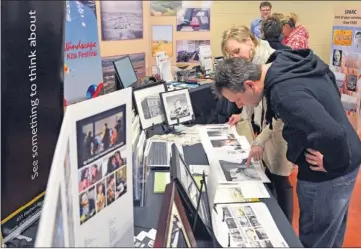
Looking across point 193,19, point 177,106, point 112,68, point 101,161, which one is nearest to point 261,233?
point 101,161

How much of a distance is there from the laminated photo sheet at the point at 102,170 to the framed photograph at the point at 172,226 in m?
0.15

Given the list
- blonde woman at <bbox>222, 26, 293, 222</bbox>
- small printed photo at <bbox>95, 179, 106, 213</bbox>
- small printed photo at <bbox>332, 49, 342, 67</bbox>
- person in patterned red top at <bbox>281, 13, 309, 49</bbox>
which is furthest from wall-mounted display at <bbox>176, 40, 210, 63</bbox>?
small printed photo at <bbox>95, 179, 106, 213</bbox>

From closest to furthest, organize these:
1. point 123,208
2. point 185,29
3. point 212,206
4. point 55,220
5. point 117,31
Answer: point 55,220
point 123,208
point 212,206
point 117,31
point 185,29

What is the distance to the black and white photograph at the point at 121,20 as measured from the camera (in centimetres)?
419

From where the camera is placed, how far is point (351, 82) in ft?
15.9

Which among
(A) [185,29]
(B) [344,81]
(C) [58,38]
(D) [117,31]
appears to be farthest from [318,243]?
(A) [185,29]

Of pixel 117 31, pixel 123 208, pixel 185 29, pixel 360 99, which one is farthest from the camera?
pixel 185 29

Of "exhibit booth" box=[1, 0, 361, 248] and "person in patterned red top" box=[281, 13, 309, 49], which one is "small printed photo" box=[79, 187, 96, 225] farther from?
"person in patterned red top" box=[281, 13, 309, 49]

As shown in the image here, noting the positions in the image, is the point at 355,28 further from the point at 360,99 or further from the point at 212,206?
the point at 212,206

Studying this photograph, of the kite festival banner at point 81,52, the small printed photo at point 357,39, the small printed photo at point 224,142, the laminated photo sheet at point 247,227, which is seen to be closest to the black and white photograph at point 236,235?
the laminated photo sheet at point 247,227

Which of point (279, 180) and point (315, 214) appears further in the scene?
point (279, 180)

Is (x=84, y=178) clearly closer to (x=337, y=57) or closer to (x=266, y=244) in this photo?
(x=266, y=244)

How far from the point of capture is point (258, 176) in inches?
67.1

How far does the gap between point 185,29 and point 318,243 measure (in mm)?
4373
